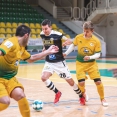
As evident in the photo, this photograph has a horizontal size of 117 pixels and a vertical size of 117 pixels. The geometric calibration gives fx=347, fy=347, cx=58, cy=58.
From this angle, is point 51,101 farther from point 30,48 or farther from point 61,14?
point 61,14

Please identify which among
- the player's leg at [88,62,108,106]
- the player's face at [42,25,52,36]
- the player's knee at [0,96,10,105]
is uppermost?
the player's face at [42,25,52,36]

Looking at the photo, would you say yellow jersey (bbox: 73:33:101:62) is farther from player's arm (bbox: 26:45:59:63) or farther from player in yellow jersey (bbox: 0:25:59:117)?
player in yellow jersey (bbox: 0:25:59:117)

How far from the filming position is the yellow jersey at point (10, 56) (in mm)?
5185

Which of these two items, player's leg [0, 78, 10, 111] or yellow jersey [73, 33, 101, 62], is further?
yellow jersey [73, 33, 101, 62]

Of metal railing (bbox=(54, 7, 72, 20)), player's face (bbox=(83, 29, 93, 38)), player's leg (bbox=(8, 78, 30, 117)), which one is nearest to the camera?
player's leg (bbox=(8, 78, 30, 117))

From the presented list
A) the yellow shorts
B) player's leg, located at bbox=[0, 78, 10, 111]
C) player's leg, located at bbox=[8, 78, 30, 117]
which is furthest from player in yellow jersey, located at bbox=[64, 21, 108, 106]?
player's leg, located at bbox=[0, 78, 10, 111]

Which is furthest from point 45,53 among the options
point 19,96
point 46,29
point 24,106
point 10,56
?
point 46,29

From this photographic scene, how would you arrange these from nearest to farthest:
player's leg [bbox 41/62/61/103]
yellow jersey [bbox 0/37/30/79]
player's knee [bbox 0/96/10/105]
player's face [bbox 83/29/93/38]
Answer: yellow jersey [bbox 0/37/30/79] → player's knee [bbox 0/96/10/105] → player's face [bbox 83/29/93/38] → player's leg [bbox 41/62/61/103]

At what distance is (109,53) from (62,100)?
20834 mm

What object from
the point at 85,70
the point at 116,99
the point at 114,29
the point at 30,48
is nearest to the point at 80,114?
the point at 85,70

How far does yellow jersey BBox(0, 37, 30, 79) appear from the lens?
518cm

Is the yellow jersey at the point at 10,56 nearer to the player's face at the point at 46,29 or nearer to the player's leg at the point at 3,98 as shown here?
the player's leg at the point at 3,98

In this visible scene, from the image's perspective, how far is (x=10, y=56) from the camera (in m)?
5.37

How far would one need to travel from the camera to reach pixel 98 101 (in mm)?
8336
